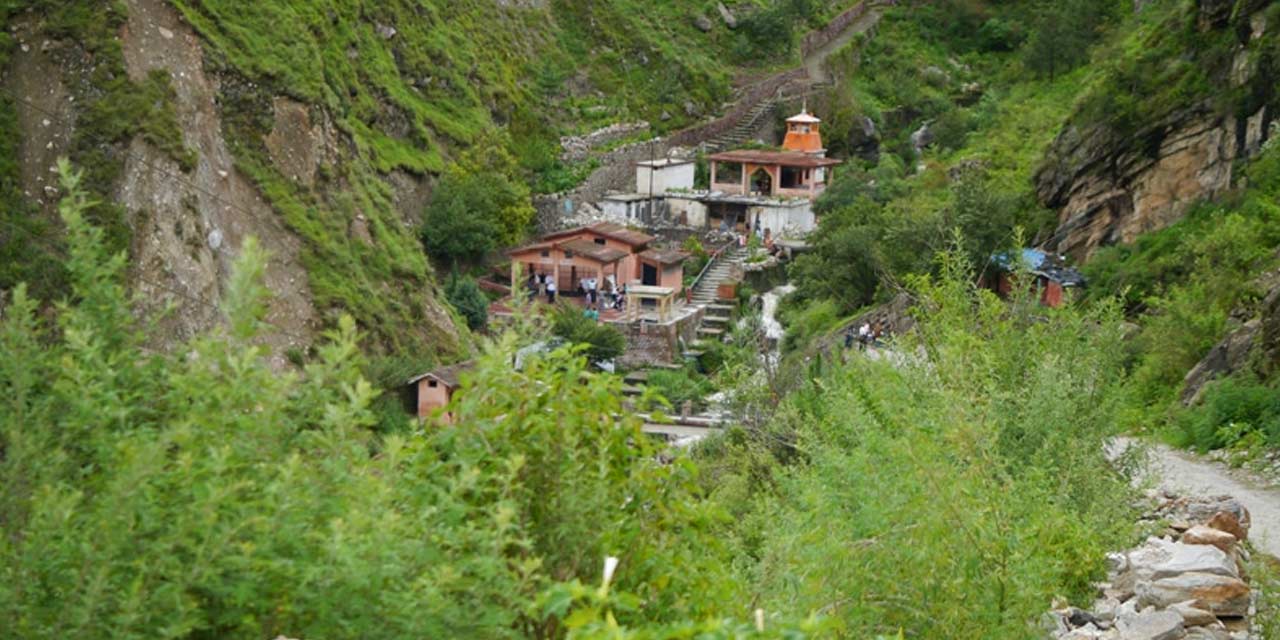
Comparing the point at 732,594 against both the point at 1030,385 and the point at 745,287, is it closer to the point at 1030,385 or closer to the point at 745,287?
the point at 1030,385

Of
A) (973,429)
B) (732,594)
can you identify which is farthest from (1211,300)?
(732,594)

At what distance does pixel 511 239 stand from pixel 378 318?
35.2 feet

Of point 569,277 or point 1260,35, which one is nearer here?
point 1260,35

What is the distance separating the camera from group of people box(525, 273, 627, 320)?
44.5 m

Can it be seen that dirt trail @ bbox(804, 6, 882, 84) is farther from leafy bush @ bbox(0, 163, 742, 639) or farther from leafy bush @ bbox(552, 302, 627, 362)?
leafy bush @ bbox(0, 163, 742, 639)

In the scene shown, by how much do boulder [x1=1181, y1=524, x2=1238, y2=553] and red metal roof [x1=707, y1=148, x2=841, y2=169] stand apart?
42011mm

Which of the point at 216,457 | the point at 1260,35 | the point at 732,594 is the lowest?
the point at 732,594

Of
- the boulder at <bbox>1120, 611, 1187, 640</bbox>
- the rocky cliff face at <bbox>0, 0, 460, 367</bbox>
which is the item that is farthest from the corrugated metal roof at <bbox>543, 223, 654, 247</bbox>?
the boulder at <bbox>1120, 611, 1187, 640</bbox>

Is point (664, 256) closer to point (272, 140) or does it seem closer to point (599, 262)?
point (599, 262)

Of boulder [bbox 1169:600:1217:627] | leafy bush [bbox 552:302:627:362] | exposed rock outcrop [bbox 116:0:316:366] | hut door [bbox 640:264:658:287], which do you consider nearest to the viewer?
boulder [bbox 1169:600:1217:627]

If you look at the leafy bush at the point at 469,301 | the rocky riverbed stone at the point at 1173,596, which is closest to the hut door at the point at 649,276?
the leafy bush at the point at 469,301

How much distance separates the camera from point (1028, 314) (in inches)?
674

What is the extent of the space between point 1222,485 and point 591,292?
96.7 feet

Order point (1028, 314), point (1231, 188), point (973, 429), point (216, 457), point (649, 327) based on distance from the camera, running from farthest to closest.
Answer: point (649, 327) < point (1231, 188) < point (1028, 314) < point (973, 429) < point (216, 457)
